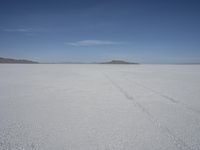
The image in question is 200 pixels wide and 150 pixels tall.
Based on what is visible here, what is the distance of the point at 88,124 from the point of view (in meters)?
2.98

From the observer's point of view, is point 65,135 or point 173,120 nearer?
point 65,135

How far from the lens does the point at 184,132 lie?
2.61 metres

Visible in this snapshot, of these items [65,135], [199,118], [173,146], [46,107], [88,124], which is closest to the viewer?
[173,146]

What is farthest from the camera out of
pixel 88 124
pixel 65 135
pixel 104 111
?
pixel 104 111

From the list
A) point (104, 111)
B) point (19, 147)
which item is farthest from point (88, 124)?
point (19, 147)

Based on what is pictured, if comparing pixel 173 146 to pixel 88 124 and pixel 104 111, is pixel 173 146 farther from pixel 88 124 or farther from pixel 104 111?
pixel 104 111

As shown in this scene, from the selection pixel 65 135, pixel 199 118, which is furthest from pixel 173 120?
pixel 65 135

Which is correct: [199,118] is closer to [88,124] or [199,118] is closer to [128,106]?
[128,106]

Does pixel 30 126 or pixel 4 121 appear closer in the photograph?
pixel 30 126

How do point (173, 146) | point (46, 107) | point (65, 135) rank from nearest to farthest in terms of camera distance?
point (173, 146) < point (65, 135) < point (46, 107)

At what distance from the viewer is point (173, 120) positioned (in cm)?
313

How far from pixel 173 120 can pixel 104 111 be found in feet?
4.20

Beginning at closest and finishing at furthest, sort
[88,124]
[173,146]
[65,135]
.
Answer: [173,146]
[65,135]
[88,124]

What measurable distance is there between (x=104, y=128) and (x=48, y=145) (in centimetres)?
87
